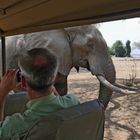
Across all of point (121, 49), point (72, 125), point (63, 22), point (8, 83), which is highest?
point (63, 22)

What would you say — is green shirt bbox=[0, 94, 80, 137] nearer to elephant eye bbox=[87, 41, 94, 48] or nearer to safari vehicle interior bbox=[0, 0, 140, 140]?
safari vehicle interior bbox=[0, 0, 140, 140]

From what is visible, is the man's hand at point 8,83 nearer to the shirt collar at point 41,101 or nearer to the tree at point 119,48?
the shirt collar at point 41,101

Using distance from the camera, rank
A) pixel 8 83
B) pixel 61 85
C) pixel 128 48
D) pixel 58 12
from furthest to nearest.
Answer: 1. pixel 128 48
2. pixel 61 85
3. pixel 58 12
4. pixel 8 83

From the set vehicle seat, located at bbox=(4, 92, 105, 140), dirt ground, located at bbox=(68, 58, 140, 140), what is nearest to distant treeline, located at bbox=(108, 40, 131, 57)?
dirt ground, located at bbox=(68, 58, 140, 140)

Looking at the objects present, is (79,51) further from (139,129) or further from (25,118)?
(25,118)

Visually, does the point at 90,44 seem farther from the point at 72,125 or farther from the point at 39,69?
the point at 72,125

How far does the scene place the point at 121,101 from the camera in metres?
6.39

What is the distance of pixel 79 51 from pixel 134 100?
2.82m

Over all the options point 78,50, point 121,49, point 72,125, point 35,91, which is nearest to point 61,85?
point 78,50

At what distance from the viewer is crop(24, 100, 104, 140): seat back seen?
4.07 feet

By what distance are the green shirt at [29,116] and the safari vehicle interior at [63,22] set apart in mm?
69

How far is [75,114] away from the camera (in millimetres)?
1315

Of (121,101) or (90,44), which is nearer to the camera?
(90,44)

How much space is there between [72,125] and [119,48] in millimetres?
6012
